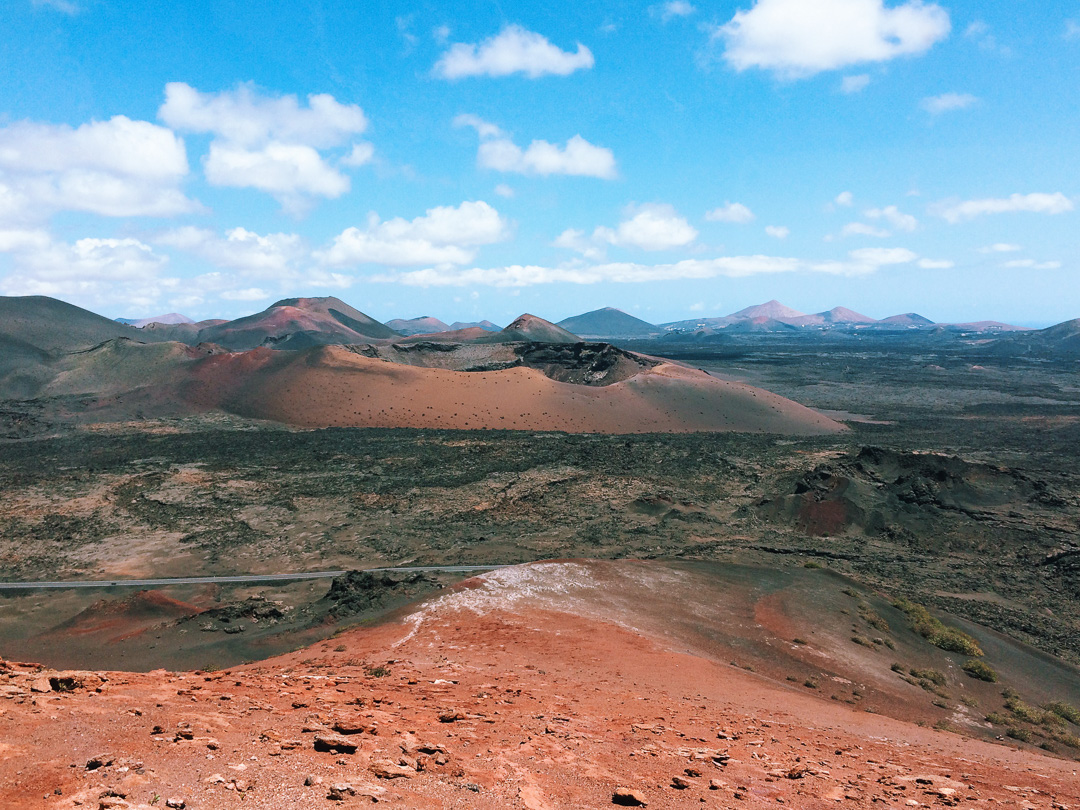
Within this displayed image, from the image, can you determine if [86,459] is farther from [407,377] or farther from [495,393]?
[495,393]

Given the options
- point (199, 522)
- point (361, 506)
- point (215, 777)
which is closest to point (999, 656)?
point (215, 777)

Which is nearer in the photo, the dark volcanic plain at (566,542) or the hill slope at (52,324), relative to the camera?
the dark volcanic plain at (566,542)

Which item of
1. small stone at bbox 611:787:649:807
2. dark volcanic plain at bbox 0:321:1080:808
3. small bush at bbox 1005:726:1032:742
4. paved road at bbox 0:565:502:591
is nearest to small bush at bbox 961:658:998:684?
dark volcanic plain at bbox 0:321:1080:808

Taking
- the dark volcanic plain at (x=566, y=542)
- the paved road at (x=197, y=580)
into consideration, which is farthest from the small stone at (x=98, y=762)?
the paved road at (x=197, y=580)

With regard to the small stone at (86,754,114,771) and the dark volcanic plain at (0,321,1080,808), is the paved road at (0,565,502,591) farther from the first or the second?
the small stone at (86,754,114,771)

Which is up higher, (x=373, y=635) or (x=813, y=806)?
(x=813, y=806)

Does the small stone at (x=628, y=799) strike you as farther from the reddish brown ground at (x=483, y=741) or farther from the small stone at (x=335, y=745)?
the small stone at (x=335, y=745)
